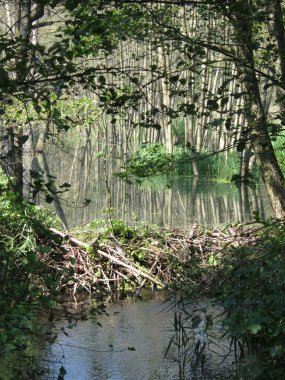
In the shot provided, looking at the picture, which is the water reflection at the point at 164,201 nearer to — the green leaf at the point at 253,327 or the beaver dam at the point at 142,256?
the beaver dam at the point at 142,256

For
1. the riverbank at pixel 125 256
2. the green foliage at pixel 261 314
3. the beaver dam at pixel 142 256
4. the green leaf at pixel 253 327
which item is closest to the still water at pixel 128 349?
the riverbank at pixel 125 256

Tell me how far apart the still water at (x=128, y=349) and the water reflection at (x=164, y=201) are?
3670mm

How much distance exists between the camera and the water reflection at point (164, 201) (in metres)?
15.1

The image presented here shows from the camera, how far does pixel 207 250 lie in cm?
978

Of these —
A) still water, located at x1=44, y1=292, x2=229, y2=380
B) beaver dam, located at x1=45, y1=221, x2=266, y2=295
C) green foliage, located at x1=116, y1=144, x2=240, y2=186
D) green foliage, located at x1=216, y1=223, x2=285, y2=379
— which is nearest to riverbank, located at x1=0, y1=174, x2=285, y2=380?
beaver dam, located at x1=45, y1=221, x2=266, y2=295

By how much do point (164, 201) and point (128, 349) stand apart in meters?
12.8

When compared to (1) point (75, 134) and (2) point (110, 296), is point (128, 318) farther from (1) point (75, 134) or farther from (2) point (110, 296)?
(1) point (75, 134)

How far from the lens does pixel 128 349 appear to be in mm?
6641

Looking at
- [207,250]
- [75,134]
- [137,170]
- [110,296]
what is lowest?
[110,296]

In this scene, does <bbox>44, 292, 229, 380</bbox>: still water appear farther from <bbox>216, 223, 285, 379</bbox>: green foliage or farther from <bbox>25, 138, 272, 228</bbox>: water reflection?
<bbox>25, 138, 272, 228</bbox>: water reflection

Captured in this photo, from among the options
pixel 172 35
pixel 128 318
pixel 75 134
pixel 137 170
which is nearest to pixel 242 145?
pixel 172 35

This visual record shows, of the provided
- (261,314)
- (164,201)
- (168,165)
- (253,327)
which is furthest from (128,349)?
(164,201)

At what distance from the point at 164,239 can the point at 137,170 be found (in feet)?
8.85

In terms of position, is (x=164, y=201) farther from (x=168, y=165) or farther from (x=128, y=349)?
(x=128, y=349)
